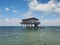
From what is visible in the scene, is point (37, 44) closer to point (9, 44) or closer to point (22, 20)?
point (9, 44)

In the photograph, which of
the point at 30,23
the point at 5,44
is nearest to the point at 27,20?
the point at 30,23

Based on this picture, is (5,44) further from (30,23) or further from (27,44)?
(30,23)

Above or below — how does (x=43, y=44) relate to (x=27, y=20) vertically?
below

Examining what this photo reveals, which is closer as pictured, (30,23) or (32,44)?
(32,44)

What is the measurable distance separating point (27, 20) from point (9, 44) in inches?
816

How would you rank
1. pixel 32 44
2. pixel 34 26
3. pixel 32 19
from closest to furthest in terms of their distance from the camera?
pixel 32 44
pixel 32 19
pixel 34 26

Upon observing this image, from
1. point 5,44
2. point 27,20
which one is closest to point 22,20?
point 27,20

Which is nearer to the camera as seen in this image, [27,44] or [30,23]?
[27,44]

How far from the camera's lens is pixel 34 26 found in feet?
119

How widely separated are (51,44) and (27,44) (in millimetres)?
2083

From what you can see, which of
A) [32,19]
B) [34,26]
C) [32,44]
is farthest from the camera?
[34,26]

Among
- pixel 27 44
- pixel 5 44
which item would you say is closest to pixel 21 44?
pixel 27 44

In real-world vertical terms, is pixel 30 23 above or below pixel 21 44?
above

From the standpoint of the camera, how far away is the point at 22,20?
118ft
